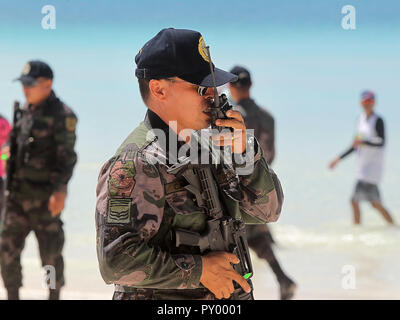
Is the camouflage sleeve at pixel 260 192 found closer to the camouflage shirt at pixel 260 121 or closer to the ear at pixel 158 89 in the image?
the ear at pixel 158 89

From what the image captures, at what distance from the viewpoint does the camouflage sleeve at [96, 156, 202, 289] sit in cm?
221

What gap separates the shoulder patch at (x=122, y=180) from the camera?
7.37ft

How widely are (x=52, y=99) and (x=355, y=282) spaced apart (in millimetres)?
3259

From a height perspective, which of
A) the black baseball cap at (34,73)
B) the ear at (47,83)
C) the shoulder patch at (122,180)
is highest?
the black baseball cap at (34,73)

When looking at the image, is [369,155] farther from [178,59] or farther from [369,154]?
[178,59]

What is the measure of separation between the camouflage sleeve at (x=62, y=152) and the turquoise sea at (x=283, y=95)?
4.17ft

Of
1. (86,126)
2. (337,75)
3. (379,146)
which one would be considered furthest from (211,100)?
(337,75)

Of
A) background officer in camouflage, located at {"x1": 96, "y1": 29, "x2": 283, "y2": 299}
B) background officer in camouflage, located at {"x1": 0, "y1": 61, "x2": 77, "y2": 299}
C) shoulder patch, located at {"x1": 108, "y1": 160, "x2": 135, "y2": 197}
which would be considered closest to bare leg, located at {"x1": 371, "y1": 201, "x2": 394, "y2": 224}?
background officer in camouflage, located at {"x1": 0, "y1": 61, "x2": 77, "y2": 299}

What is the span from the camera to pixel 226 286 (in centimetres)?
237

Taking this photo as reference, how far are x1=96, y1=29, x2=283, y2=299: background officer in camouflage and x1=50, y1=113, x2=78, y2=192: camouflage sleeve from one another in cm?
301

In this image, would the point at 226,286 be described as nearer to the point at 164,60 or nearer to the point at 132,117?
the point at 164,60

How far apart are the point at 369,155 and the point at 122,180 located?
6993mm

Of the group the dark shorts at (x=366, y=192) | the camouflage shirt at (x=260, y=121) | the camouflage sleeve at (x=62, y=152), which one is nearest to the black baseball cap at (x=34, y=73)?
the camouflage sleeve at (x=62, y=152)
